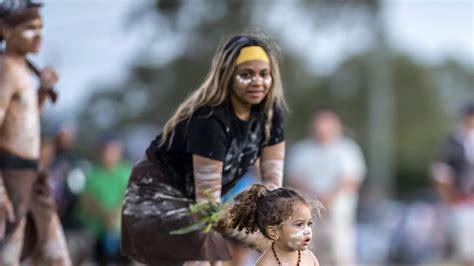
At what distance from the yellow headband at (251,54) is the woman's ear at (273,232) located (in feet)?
4.38

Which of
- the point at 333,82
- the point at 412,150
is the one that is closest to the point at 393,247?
the point at 333,82

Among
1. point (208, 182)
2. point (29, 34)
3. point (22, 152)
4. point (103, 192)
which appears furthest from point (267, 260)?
point (103, 192)

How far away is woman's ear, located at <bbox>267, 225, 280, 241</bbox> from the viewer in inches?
237

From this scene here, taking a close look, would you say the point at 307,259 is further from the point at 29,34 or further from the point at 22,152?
the point at 29,34

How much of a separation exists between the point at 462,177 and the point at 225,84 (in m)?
6.55

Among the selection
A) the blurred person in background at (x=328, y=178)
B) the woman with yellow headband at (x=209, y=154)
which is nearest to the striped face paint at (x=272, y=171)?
the woman with yellow headband at (x=209, y=154)

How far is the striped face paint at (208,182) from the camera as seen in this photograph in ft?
22.5

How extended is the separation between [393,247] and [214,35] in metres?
15.7

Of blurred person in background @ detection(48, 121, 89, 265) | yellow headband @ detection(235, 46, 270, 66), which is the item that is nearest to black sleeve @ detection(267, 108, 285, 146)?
yellow headband @ detection(235, 46, 270, 66)

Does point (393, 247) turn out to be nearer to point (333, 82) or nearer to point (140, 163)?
point (140, 163)

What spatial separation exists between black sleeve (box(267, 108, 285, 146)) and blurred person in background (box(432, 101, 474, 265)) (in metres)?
5.98

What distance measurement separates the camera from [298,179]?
13.2 m

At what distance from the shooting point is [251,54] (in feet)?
23.1

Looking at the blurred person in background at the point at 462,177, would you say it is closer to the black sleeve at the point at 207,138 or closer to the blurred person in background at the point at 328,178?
the blurred person in background at the point at 328,178
